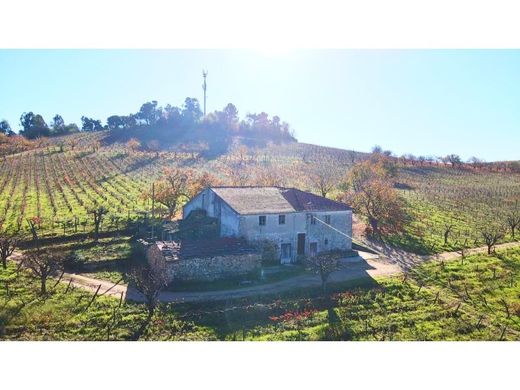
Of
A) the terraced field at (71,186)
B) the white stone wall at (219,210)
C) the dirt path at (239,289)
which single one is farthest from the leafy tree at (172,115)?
the dirt path at (239,289)

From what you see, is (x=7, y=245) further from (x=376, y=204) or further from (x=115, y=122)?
(x=115, y=122)

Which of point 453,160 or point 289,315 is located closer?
point 289,315

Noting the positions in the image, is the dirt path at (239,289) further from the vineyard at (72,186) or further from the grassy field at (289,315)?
the vineyard at (72,186)

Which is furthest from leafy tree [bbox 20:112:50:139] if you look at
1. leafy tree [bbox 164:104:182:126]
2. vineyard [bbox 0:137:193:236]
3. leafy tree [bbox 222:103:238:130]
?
leafy tree [bbox 222:103:238:130]

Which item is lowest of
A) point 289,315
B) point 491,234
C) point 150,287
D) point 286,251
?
point 289,315

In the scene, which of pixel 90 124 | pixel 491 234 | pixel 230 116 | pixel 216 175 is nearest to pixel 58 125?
pixel 90 124

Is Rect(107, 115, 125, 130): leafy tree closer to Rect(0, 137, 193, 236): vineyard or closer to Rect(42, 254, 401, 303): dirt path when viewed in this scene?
Rect(0, 137, 193, 236): vineyard
